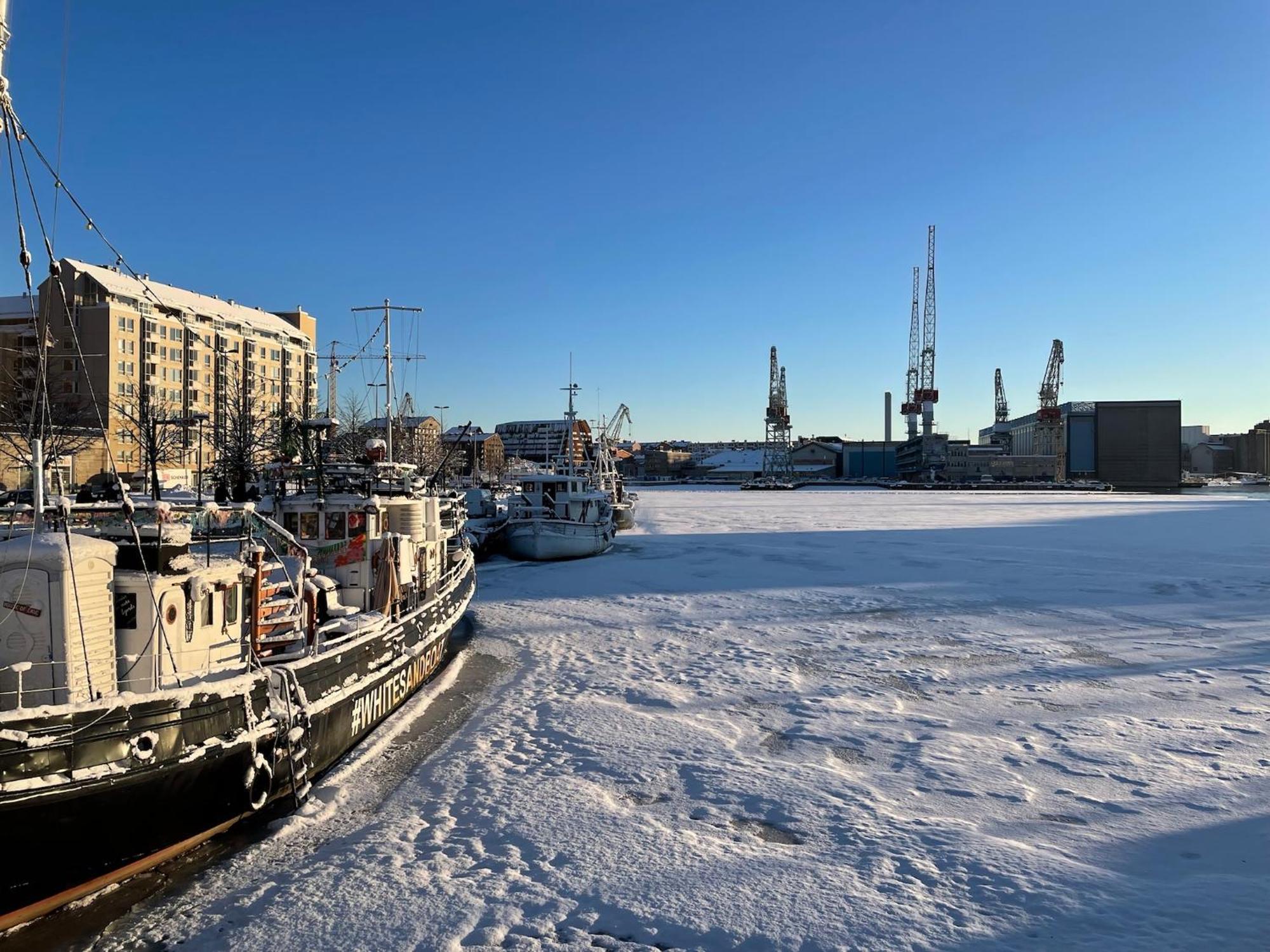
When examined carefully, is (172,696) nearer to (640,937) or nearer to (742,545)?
(640,937)

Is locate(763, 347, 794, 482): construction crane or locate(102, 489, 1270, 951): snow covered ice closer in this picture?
locate(102, 489, 1270, 951): snow covered ice

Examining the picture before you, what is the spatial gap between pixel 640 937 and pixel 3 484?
4771 cm

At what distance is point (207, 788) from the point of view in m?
9.13

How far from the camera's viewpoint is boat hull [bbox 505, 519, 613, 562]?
40344 mm

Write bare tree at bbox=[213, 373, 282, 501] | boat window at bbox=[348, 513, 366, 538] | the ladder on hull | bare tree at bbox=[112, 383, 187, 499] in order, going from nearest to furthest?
the ladder on hull → boat window at bbox=[348, 513, 366, 538] → bare tree at bbox=[213, 373, 282, 501] → bare tree at bbox=[112, 383, 187, 499]

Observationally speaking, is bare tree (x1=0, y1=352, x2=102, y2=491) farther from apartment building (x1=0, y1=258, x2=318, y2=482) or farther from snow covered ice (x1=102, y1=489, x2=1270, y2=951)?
snow covered ice (x1=102, y1=489, x2=1270, y2=951)

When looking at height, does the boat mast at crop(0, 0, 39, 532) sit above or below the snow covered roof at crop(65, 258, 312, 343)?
below

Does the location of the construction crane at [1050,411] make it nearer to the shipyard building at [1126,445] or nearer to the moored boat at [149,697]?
the shipyard building at [1126,445]

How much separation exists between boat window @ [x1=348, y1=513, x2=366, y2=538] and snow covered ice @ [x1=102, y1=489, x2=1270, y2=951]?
376 centimetres

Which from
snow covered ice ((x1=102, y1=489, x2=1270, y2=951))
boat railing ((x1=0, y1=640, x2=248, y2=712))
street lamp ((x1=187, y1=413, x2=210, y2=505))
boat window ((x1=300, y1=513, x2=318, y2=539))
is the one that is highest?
street lamp ((x1=187, y1=413, x2=210, y2=505))

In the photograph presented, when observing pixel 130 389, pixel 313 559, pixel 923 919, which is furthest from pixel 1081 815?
pixel 130 389

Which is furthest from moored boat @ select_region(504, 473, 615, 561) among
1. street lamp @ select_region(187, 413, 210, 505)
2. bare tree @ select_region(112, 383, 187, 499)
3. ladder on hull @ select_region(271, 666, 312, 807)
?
ladder on hull @ select_region(271, 666, 312, 807)

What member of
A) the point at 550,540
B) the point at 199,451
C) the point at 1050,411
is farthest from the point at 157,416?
the point at 1050,411

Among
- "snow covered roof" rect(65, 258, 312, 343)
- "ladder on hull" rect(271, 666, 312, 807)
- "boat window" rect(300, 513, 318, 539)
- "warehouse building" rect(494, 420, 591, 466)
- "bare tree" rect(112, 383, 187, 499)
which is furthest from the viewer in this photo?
"warehouse building" rect(494, 420, 591, 466)
